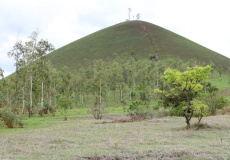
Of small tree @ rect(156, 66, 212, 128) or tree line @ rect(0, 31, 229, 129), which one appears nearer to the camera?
small tree @ rect(156, 66, 212, 128)

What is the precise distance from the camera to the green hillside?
548 ft

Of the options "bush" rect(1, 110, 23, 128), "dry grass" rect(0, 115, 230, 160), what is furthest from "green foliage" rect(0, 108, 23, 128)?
"dry grass" rect(0, 115, 230, 160)

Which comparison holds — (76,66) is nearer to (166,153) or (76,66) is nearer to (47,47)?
A: (47,47)

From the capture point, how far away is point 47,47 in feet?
220

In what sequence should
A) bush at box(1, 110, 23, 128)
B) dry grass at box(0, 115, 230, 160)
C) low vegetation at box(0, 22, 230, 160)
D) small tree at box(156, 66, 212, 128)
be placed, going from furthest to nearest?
bush at box(1, 110, 23, 128) → small tree at box(156, 66, 212, 128) → low vegetation at box(0, 22, 230, 160) → dry grass at box(0, 115, 230, 160)

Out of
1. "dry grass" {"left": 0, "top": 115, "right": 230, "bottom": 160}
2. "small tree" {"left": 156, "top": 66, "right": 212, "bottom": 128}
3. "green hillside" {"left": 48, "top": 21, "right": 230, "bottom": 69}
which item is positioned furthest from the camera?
"green hillside" {"left": 48, "top": 21, "right": 230, "bottom": 69}

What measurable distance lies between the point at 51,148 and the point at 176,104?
20161 mm

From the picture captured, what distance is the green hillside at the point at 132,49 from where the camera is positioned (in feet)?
548

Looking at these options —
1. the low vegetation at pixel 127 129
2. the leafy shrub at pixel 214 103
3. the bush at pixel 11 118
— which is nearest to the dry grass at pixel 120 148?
the low vegetation at pixel 127 129

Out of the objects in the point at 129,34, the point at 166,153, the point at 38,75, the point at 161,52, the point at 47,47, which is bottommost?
the point at 166,153

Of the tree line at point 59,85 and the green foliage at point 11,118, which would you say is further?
the tree line at point 59,85

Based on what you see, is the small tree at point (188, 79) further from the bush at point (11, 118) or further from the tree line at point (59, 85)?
the bush at point (11, 118)

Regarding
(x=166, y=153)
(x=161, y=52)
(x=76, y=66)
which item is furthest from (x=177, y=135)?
(x=161, y=52)

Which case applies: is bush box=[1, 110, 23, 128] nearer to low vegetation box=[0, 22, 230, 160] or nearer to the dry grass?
low vegetation box=[0, 22, 230, 160]
